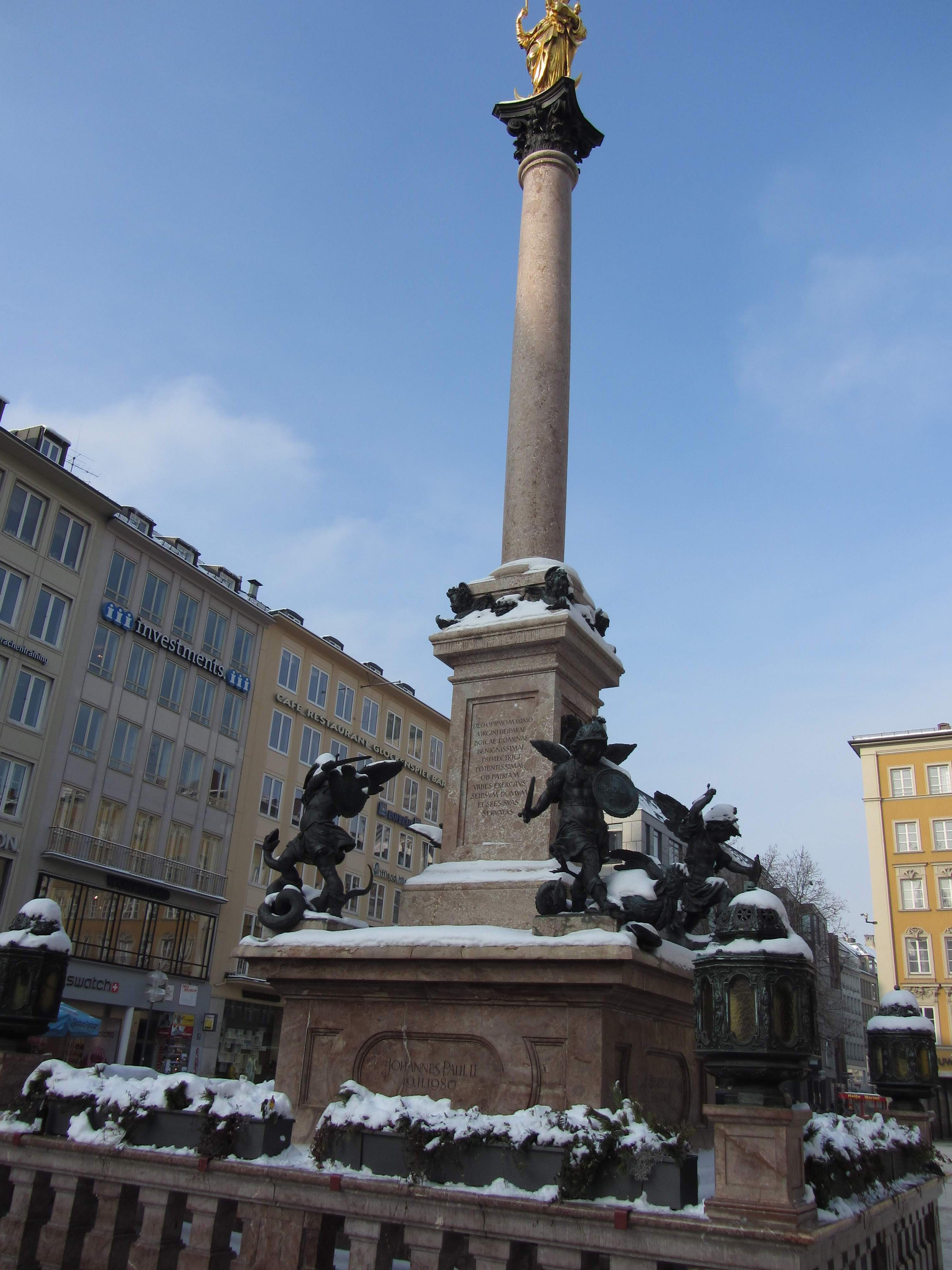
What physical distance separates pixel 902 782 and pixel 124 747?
42341mm

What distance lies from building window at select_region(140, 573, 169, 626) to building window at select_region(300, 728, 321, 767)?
980cm

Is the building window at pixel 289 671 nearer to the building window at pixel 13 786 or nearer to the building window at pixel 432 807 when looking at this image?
the building window at pixel 432 807

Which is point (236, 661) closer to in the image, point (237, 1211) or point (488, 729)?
point (488, 729)

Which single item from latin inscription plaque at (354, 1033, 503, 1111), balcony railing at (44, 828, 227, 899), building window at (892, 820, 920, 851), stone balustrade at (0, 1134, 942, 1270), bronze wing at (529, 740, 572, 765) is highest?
building window at (892, 820, 920, 851)

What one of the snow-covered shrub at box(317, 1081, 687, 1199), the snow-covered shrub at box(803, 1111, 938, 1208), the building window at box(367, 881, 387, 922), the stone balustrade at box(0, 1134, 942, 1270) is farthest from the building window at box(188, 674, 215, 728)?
the snow-covered shrub at box(317, 1081, 687, 1199)

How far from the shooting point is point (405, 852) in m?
52.9

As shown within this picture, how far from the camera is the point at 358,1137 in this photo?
232 inches

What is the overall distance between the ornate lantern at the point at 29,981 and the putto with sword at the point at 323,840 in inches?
76.7

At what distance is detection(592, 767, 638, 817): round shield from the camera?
8867 mm

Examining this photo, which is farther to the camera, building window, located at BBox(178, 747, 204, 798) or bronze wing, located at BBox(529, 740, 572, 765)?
building window, located at BBox(178, 747, 204, 798)

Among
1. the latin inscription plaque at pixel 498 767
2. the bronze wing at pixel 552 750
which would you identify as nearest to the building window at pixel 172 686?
the latin inscription plaque at pixel 498 767

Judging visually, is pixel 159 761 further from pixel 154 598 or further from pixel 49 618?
pixel 49 618

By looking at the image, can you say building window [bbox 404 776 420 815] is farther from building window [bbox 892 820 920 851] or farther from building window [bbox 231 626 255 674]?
building window [bbox 892 820 920 851]

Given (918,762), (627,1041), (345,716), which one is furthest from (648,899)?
(918,762)
